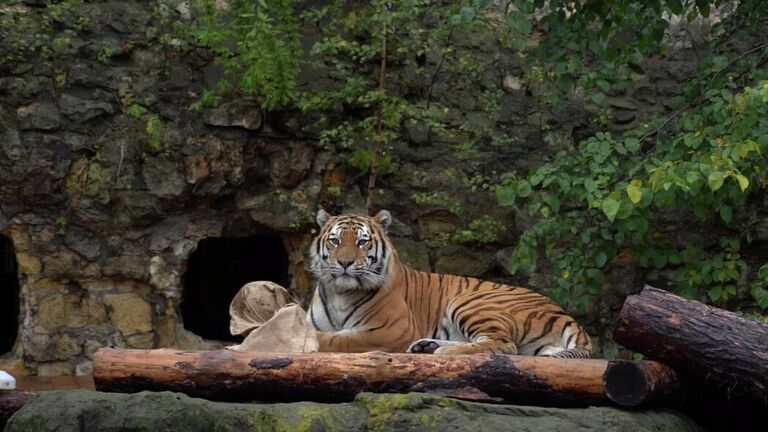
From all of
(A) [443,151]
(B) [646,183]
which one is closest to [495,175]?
(A) [443,151]

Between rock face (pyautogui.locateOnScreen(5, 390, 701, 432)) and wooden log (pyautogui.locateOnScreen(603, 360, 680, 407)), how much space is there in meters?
0.06

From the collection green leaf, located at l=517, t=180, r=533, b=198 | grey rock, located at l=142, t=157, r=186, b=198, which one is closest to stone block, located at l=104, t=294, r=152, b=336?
grey rock, located at l=142, t=157, r=186, b=198

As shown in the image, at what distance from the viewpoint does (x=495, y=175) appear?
9.42 meters

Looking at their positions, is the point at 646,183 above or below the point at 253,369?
above

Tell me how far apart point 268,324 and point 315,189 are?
367 cm

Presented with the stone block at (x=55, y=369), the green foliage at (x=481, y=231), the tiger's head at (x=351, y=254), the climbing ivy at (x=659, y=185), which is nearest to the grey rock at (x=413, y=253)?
the green foliage at (x=481, y=231)

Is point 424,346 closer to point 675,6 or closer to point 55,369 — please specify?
point 675,6

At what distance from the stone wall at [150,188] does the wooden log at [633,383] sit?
4481 millimetres

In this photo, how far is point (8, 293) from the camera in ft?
36.1

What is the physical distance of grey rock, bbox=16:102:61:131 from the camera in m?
8.94

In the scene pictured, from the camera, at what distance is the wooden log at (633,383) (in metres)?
4.81

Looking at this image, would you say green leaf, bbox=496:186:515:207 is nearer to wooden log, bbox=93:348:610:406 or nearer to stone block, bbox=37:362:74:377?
wooden log, bbox=93:348:610:406

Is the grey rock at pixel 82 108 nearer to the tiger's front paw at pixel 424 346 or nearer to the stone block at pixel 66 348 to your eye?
the stone block at pixel 66 348

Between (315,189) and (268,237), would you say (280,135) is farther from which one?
(268,237)
